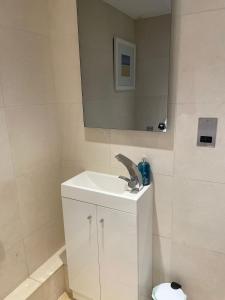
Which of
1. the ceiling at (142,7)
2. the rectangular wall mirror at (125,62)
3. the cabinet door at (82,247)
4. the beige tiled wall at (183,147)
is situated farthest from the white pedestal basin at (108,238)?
the ceiling at (142,7)

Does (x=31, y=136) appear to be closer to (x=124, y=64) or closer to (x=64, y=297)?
(x=124, y=64)

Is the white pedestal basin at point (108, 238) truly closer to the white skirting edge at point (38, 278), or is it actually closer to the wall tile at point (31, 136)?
the white skirting edge at point (38, 278)

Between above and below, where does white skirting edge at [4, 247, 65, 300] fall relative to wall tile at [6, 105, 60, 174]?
below

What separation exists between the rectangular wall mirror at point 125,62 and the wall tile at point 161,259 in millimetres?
723

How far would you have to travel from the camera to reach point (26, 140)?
1456mm

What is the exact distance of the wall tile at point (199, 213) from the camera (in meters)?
1.25

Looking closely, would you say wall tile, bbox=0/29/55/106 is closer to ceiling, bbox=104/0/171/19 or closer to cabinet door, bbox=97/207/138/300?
ceiling, bbox=104/0/171/19

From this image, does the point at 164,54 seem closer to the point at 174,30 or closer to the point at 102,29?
the point at 174,30

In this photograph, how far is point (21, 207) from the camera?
1466 mm

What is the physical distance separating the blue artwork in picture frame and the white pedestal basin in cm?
59

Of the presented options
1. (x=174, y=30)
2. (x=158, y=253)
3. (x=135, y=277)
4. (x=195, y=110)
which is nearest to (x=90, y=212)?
(x=135, y=277)

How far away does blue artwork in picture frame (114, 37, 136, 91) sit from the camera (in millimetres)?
1324

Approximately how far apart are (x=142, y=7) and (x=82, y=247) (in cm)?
142

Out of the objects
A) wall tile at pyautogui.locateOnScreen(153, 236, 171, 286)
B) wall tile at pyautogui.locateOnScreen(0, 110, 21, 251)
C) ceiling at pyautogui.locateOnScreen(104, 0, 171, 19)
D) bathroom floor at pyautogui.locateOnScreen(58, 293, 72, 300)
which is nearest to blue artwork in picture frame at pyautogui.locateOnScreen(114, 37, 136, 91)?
ceiling at pyautogui.locateOnScreen(104, 0, 171, 19)
